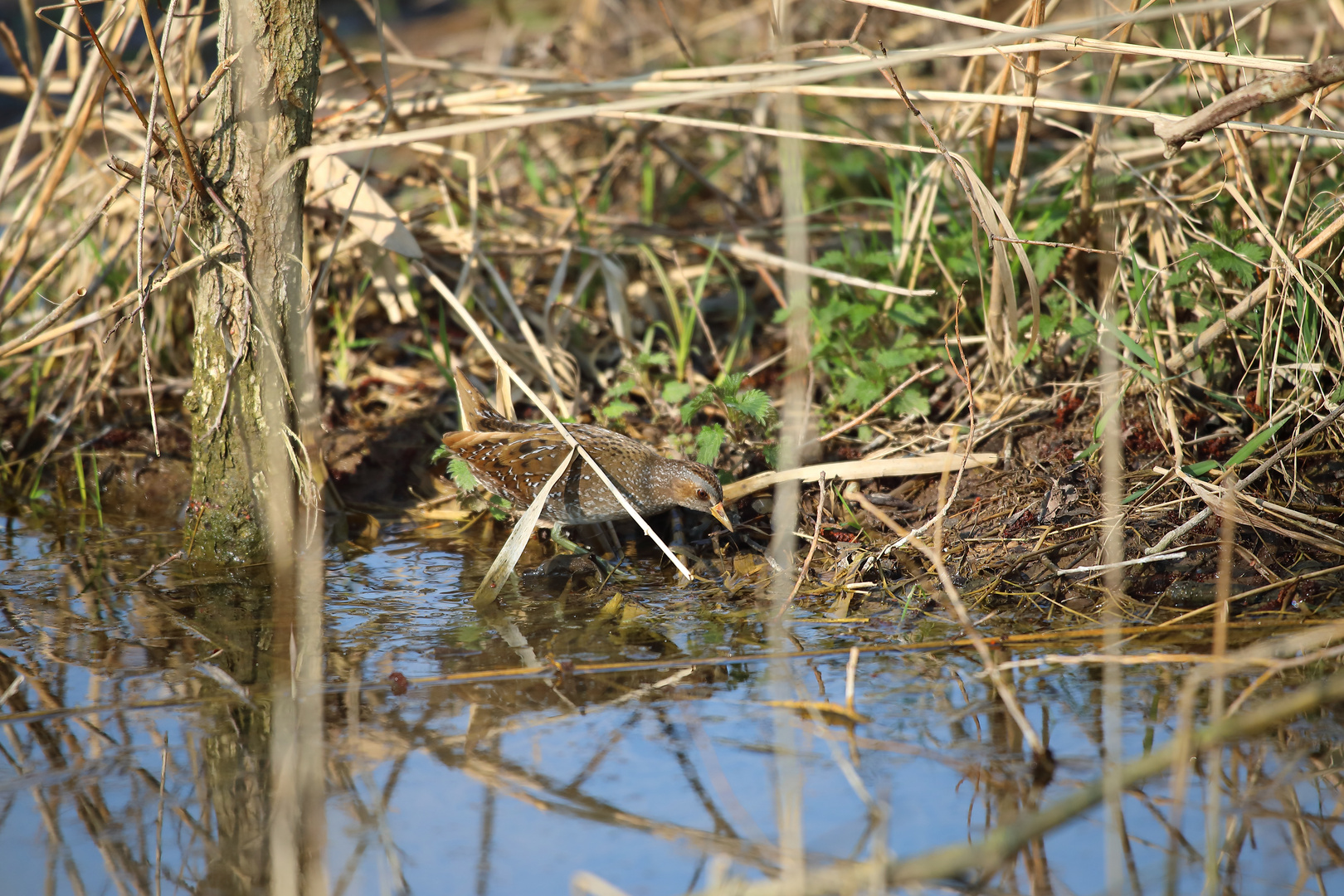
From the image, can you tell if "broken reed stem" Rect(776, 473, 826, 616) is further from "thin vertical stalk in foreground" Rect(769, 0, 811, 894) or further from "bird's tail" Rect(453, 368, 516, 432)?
"bird's tail" Rect(453, 368, 516, 432)

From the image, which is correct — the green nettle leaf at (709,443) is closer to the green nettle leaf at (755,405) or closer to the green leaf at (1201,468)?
the green nettle leaf at (755,405)

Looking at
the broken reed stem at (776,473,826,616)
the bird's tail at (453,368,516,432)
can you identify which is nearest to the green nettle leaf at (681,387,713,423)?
the broken reed stem at (776,473,826,616)

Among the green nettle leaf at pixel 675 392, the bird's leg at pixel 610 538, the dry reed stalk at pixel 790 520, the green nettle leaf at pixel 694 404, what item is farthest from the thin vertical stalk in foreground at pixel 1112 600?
the bird's leg at pixel 610 538

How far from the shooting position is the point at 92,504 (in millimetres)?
4996

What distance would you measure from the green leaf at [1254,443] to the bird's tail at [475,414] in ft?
9.33

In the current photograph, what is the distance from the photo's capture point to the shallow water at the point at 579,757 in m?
2.36

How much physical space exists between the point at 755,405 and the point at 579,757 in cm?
184

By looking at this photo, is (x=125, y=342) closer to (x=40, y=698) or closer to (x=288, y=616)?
(x=288, y=616)

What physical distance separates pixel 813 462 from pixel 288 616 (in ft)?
7.18

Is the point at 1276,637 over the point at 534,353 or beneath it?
beneath

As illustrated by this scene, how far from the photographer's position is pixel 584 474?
4223 mm

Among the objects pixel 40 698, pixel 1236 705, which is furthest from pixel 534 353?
pixel 1236 705

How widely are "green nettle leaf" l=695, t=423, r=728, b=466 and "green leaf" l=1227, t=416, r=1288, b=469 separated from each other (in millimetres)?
1847

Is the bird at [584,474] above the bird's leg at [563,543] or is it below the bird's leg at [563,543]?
above
